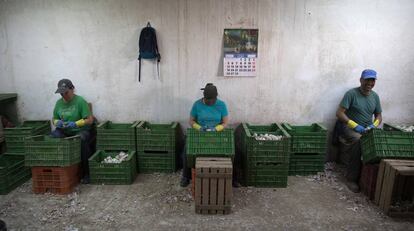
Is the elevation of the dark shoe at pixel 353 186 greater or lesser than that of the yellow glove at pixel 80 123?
lesser

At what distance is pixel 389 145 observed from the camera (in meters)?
4.30

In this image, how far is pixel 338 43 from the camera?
5336 millimetres

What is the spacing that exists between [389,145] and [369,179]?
22.4 inches

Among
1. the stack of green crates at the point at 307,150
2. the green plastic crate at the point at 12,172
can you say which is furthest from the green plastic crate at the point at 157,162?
the stack of green crates at the point at 307,150

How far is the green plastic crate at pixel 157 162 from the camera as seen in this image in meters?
5.24

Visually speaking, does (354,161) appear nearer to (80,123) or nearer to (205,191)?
(205,191)

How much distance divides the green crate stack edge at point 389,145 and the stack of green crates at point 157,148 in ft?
9.82

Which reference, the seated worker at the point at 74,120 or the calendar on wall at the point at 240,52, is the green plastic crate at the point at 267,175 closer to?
the calendar on wall at the point at 240,52

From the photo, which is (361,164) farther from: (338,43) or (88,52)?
(88,52)

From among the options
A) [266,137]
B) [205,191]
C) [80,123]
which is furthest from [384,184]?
[80,123]

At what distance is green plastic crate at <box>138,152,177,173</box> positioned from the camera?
524 centimetres

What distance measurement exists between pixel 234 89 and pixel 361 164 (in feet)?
7.81

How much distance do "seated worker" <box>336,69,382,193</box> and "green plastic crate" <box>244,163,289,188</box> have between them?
105cm

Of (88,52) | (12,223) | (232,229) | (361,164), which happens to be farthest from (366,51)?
(12,223)
